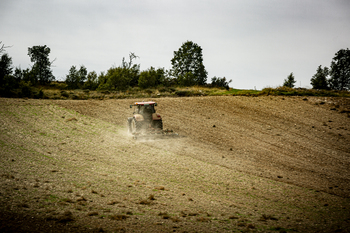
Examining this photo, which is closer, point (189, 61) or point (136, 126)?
point (136, 126)

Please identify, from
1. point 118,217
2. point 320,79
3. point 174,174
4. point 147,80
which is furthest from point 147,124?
point 320,79

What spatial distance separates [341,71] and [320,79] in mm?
7400

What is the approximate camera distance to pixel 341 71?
60.6 metres

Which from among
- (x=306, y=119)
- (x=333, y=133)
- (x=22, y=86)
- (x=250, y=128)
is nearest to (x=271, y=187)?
(x=250, y=128)

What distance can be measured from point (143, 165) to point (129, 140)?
3.92m

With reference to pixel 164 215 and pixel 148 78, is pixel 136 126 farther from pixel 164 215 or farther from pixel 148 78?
pixel 148 78

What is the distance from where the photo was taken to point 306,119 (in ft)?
66.0

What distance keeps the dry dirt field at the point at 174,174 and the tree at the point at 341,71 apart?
51.1 m

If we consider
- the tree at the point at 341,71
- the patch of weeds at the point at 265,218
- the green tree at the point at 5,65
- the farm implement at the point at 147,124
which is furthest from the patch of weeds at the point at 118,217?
the tree at the point at 341,71

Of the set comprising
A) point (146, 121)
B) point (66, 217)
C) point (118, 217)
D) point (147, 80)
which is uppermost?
point (147, 80)

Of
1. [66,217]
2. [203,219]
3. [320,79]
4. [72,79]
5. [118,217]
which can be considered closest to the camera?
[66,217]

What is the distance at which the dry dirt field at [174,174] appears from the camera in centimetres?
581

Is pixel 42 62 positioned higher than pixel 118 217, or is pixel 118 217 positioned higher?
pixel 42 62

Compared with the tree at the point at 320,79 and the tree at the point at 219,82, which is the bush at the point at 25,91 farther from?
the tree at the point at 320,79
